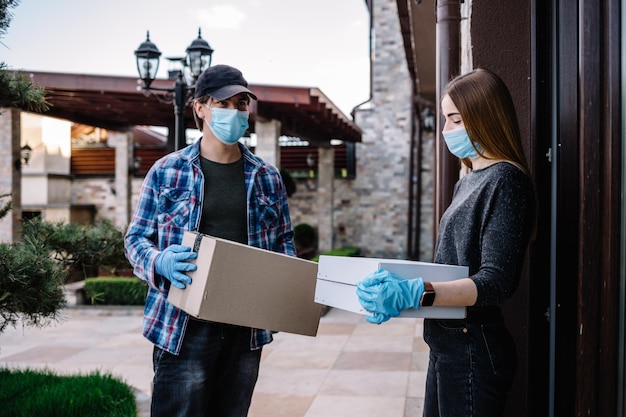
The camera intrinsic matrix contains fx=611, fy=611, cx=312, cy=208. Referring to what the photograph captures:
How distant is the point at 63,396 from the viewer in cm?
371

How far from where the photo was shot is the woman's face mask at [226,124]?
2.23 m

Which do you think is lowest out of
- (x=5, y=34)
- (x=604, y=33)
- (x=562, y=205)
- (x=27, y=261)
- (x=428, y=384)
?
(x=428, y=384)

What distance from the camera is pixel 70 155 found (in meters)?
16.0

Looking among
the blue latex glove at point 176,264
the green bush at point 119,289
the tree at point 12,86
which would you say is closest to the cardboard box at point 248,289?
the blue latex glove at point 176,264

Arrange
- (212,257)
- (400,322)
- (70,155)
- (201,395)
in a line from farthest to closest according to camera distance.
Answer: (70,155) < (400,322) < (201,395) < (212,257)

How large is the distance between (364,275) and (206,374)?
0.81m

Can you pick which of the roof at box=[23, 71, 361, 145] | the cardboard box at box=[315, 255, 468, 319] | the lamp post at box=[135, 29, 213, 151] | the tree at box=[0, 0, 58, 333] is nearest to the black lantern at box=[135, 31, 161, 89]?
the lamp post at box=[135, 29, 213, 151]

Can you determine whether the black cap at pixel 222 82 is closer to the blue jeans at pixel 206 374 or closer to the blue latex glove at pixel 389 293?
the blue jeans at pixel 206 374

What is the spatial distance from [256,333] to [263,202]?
0.48 metres

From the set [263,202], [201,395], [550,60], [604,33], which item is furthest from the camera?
[263,202]

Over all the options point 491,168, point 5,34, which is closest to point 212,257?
point 491,168

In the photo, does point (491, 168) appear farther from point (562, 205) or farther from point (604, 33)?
point (604, 33)

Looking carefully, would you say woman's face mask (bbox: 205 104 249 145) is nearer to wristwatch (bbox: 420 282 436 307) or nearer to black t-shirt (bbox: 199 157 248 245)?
black t-shirt (bbox: 199 157 248 245)

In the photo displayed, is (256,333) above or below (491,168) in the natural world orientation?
below
